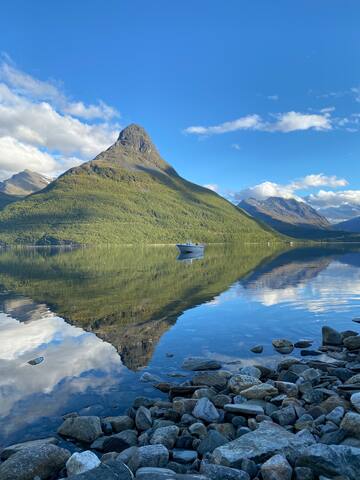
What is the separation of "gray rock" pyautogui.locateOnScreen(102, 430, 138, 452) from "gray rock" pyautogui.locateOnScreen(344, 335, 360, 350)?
1881cm

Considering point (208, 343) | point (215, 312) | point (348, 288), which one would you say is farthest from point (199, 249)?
point (208, 343)

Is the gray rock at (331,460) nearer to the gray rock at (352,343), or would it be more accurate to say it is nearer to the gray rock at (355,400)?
the gray rock at (355,400)

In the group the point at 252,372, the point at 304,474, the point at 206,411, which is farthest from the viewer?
the point at 252,372

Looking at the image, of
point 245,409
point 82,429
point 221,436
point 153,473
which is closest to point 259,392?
point 245,409

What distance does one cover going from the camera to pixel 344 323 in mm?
36781

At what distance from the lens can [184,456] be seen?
1270cm

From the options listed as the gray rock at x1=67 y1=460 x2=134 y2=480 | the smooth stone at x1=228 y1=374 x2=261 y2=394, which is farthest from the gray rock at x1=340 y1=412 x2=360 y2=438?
the gray rock at x1=67 y1=460 x2=134 y2=480

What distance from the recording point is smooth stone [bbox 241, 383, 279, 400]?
58.5 feet

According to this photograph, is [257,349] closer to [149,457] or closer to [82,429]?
[82,429]

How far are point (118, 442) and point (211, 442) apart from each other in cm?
346

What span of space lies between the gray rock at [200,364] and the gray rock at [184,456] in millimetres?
10725

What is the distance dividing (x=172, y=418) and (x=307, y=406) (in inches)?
229

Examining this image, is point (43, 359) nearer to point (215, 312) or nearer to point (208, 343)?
point (208, 343)

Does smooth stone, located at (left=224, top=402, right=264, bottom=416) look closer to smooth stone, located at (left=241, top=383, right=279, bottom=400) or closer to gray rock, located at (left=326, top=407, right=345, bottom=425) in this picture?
smooth stone, located at (left=241, top=383, right=279, bottom=400)
